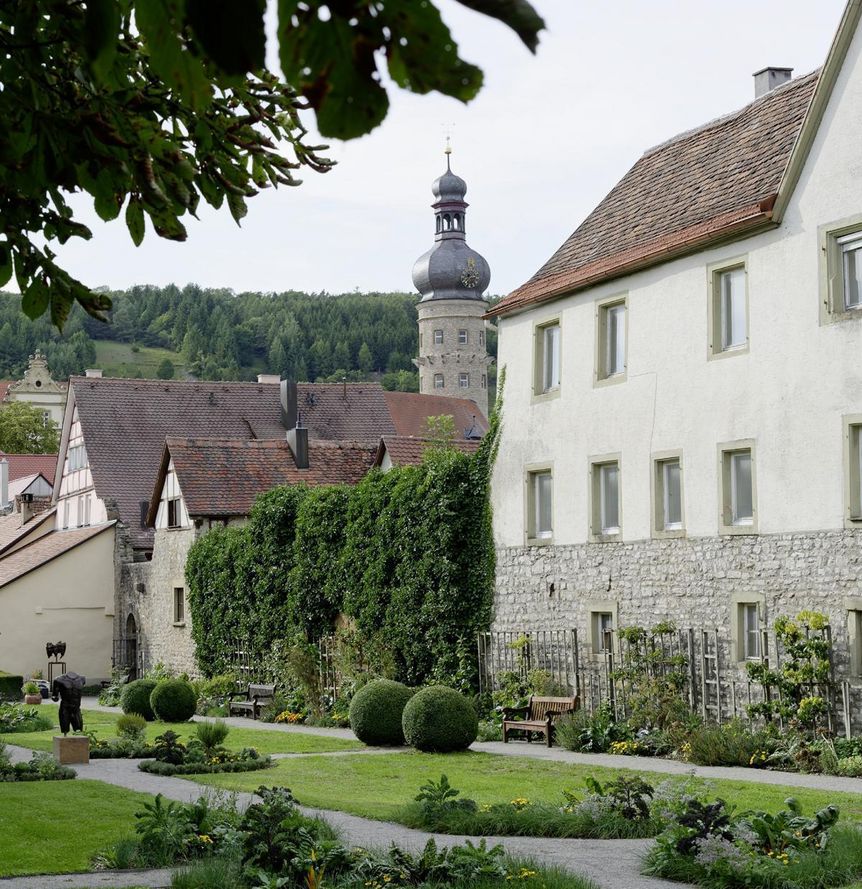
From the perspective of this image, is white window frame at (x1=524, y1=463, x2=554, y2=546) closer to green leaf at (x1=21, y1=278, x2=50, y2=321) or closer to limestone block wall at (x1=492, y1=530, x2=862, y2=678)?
limestone block wall at (x1=492, y1=530, x2=862, y2=678)

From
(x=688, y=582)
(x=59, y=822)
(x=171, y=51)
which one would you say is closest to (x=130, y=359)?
(x=688, y=582)

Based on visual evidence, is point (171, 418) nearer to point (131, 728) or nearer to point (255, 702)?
point (255, 702)

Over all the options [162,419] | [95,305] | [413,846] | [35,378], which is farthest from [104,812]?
[35,378]

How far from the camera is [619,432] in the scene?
24.2 metres

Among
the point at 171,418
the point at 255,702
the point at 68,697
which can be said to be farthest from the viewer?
the point at 171,418

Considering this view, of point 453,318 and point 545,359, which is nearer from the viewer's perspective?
point 545,359

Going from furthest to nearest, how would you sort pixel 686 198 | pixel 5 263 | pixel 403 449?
pixel 403 449 → pixel 686 198 → pixel 5 263

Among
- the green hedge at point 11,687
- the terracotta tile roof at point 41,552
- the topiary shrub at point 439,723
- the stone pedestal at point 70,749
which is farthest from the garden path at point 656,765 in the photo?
the terracotta tile roof at point 41,552

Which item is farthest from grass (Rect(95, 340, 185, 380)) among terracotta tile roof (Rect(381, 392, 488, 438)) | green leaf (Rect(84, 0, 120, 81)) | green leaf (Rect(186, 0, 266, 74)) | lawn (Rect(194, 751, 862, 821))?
green leaf (Rect(186, 0, 266, 74))

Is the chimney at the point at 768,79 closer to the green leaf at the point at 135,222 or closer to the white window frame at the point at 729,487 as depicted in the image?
the white window frame at the point at 729,487

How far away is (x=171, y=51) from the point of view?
3.08 m

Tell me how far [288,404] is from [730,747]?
31.5m

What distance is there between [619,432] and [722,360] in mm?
2751

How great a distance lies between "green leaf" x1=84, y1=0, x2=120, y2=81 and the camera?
2891mm
